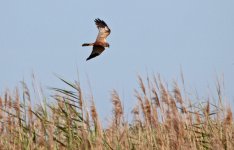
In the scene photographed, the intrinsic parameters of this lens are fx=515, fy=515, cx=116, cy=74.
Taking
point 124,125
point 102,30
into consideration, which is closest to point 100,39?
point 102,30

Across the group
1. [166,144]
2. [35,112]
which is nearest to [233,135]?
[166,144]

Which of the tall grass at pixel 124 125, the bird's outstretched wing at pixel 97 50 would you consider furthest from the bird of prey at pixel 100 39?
the tall grass at pixel 124 125

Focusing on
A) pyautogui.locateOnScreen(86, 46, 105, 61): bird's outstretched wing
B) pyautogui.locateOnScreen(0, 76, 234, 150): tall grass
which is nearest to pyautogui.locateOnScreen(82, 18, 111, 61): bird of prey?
pyautogui.locateOnScreen(86, 46, 105, 61): bird's outstretched wing

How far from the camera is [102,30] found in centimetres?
1043

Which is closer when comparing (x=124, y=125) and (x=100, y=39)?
(x=124, y=125)

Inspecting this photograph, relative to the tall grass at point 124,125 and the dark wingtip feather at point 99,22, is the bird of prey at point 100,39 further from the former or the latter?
the tall grass at point 124,125

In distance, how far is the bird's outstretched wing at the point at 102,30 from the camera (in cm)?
1035

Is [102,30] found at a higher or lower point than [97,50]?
higher

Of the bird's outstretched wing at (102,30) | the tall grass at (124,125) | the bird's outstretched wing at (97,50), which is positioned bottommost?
the tall grass at (124,125)

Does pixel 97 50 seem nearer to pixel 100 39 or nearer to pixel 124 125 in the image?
pixel 100 39

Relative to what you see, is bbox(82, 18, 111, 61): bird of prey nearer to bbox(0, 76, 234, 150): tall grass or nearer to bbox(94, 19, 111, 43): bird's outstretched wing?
bbox(94, 19, 111, 43): bird's outstretched wing

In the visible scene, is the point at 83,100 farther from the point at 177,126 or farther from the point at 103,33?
the point at 103,33

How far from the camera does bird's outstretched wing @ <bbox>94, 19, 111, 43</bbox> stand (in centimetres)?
1035

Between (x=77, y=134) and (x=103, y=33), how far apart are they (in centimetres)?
629
